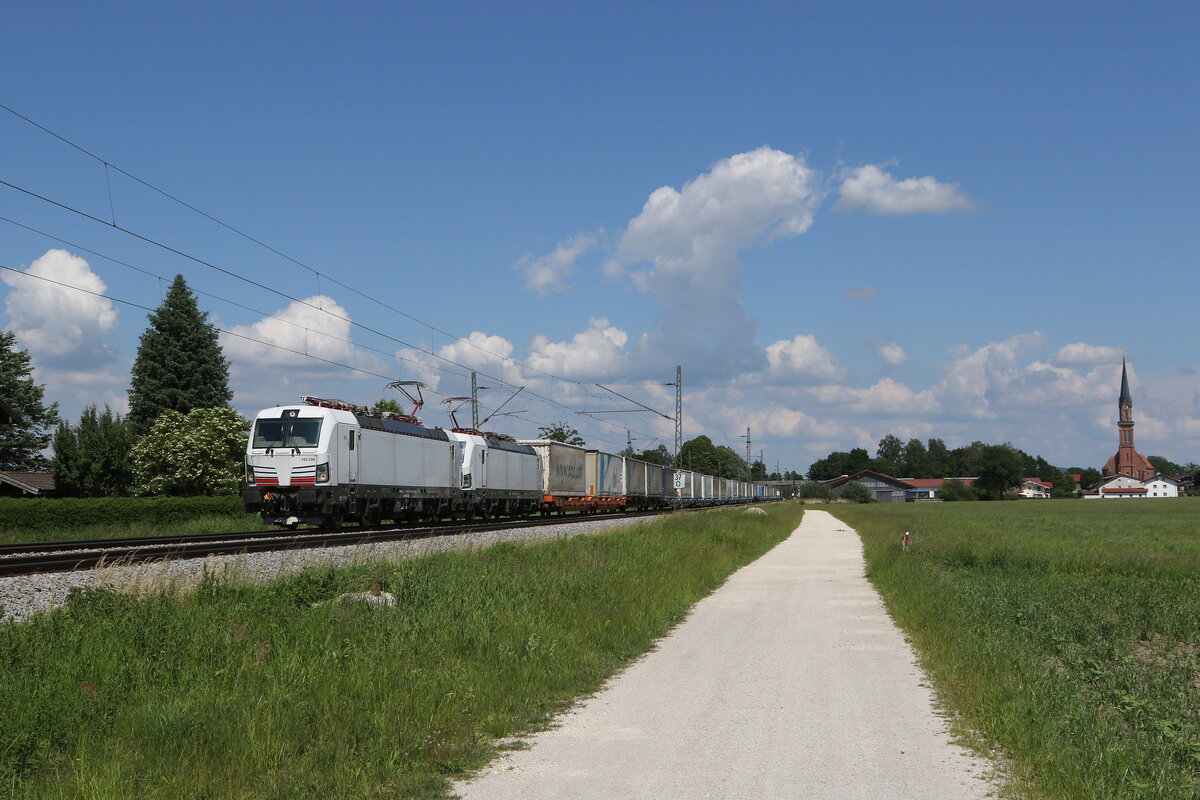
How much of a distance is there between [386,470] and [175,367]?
48.6 m

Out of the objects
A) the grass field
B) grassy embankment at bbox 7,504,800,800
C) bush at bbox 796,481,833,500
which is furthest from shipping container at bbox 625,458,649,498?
bush at bbox 796,481,833,500

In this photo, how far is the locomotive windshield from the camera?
92.4 ft

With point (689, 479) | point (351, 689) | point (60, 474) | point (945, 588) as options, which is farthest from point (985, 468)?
point (351, 689)

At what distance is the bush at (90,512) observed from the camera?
31219 mm

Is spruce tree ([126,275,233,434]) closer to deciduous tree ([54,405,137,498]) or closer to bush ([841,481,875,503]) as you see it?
deciduous tree ([54,405,137,498])

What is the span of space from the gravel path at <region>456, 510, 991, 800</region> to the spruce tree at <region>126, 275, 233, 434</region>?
221 ft

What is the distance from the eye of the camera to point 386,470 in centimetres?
3198

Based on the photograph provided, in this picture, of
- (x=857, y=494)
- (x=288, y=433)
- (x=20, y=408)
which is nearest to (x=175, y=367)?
(x=20, y=408)

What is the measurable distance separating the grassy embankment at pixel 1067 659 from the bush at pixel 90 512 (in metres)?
25.1

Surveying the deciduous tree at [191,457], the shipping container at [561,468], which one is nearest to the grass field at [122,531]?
the shipping container at [561,468]

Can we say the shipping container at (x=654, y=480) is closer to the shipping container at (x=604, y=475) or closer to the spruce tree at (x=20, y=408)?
the shipping container at (x=604, y=475)

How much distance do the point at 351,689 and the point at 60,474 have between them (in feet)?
214

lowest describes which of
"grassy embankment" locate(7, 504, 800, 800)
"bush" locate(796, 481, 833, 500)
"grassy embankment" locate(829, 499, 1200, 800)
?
"bush" locate(796, 481, 833, 500)

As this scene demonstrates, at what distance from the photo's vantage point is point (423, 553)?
1889 cm
